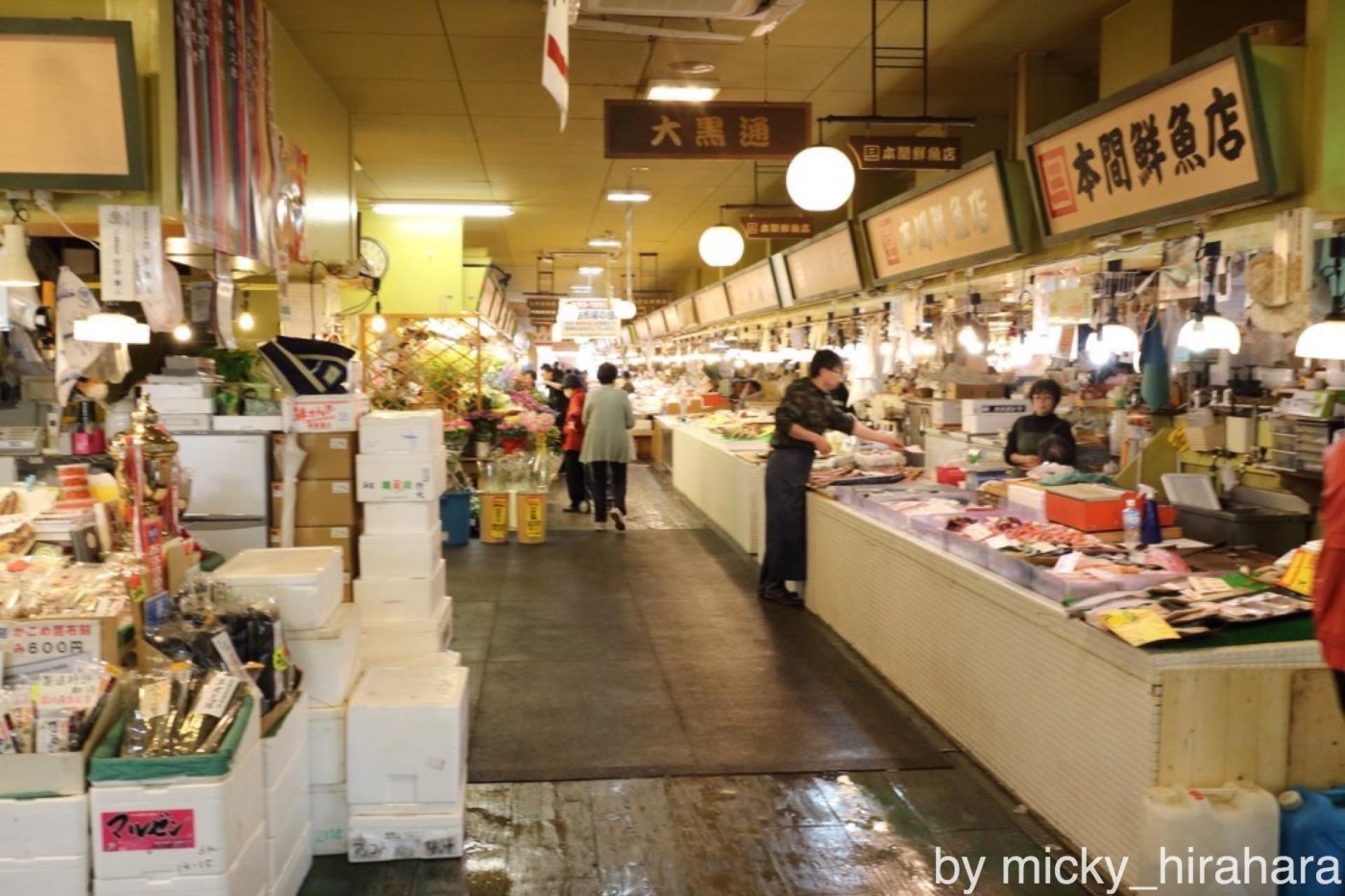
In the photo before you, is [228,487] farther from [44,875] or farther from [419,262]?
[419,262]

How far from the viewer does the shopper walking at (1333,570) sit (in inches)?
131

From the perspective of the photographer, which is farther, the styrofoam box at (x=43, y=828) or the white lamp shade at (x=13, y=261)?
the white lamp shade at (x=13, y=261)

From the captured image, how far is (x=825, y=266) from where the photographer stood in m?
10.7

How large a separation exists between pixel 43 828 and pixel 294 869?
98 centimetres

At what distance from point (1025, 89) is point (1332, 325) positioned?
14.3 ft

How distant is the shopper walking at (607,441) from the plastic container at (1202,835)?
9058mm

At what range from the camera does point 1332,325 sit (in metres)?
4.70

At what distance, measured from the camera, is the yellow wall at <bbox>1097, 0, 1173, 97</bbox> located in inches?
262

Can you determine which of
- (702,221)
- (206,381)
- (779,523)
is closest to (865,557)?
(779,523)

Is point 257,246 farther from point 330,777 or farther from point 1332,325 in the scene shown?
point 1332,325

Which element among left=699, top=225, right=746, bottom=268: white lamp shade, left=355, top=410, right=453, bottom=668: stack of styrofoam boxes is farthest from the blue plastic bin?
left=355, top=410, right=453, bottom=668: stack of styrofoam boxes

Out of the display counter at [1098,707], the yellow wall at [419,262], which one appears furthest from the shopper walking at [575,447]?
the display counter at [1098,707]

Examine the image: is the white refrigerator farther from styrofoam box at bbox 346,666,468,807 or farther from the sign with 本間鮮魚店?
the sign with 本間鮮魚店

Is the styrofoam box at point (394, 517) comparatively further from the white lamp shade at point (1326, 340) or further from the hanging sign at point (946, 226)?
the white lamp shade at point (1326, 340)
